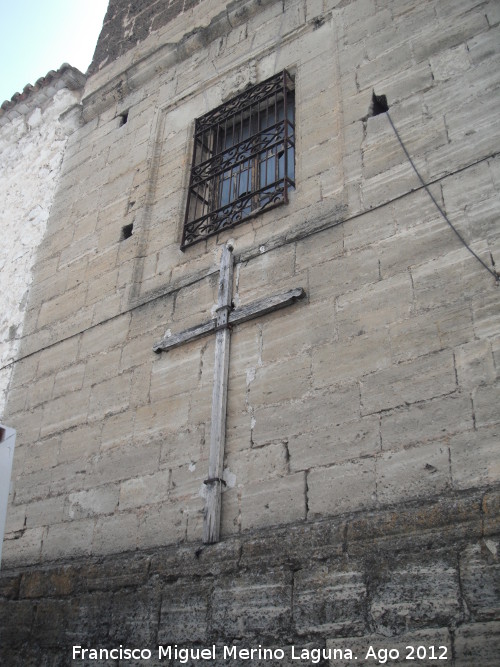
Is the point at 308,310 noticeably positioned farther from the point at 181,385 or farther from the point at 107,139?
the point at 107,139

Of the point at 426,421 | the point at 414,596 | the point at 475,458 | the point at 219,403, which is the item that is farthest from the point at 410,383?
the point at 219,403

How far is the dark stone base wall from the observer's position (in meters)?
2.97

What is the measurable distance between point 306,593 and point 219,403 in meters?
1.34

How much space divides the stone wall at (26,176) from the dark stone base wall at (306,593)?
7.85ft

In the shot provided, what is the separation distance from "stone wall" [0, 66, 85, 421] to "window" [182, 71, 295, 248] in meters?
1.90

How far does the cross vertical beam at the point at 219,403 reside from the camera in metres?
4.03

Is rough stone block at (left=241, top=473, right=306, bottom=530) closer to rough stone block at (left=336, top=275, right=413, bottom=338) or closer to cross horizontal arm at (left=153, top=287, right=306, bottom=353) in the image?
rough stone block at (left=336, top=275, right=413, bottom=338)

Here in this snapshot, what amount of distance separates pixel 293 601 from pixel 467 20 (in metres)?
3.75

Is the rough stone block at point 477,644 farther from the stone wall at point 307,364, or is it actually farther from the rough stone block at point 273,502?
the rough stone block at point 273,502

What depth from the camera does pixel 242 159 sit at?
18.7 ft

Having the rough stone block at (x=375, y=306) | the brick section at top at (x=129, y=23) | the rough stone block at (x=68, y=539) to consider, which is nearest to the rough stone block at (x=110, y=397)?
the rough stone block at (x=68, y=539)

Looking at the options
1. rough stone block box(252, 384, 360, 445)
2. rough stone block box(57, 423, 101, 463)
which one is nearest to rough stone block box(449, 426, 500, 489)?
rough stone block box(252, 384, 360, 445)

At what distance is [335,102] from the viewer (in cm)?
517

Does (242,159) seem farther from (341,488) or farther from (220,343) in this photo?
(341,488)
